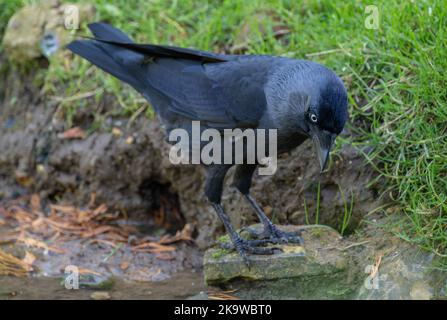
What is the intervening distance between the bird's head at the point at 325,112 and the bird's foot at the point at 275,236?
69 centimetres

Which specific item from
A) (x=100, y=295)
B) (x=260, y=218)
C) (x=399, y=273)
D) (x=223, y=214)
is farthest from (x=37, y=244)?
(x=399, y=273)

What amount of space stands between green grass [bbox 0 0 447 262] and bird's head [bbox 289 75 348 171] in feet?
2.40

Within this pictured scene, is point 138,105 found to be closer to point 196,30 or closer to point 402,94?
point 196,30

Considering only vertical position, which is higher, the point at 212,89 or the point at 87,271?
the point at 212,89

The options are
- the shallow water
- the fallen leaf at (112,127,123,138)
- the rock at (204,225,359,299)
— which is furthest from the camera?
the fallen leaf at (112,127,123,138)

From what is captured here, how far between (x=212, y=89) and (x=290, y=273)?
147 cm

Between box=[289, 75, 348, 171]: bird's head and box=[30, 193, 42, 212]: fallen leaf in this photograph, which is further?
box=[30, 193, 42, 212]: fallen leaf

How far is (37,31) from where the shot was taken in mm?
6973

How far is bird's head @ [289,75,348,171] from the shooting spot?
4.13m

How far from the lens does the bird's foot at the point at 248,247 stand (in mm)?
4562

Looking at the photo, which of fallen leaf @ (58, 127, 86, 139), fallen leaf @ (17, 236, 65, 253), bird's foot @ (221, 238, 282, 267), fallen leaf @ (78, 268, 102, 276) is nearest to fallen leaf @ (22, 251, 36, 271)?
fallen leaf @ (17, 236, 65, 253)

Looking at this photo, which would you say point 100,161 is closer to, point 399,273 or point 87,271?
point 87,271

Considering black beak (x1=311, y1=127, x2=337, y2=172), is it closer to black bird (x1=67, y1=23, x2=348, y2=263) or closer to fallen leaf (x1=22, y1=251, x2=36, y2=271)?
black bird (x1=67, y1=23, x2=348, y2=263)

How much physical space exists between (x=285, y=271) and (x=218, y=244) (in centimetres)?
64
